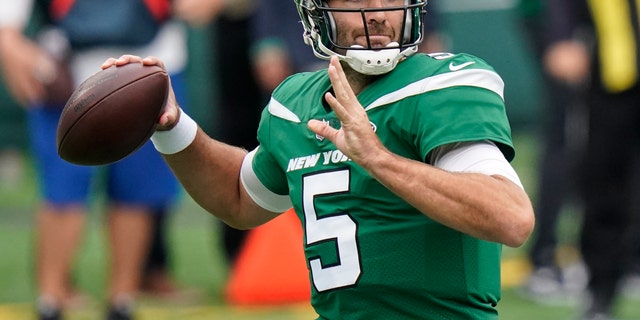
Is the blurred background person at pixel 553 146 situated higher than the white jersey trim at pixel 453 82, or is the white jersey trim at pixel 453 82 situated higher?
the white jersey trim at pixel 453 82

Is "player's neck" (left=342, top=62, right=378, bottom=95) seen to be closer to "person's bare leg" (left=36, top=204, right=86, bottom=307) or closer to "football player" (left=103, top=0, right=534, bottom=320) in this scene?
"football player" (left=103, top=0, right=534, bottom=320)

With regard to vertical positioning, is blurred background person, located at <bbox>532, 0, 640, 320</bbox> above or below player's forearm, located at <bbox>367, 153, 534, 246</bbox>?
below

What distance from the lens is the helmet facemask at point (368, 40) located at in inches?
119

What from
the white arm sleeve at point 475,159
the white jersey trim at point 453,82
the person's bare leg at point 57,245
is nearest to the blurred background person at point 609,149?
the person's bare leg at point 57,245

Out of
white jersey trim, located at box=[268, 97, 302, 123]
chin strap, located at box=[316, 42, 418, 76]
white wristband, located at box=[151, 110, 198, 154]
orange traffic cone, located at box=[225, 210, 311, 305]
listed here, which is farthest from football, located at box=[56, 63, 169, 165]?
orange traffic cone, located at box=[225, 210, 311, 305]

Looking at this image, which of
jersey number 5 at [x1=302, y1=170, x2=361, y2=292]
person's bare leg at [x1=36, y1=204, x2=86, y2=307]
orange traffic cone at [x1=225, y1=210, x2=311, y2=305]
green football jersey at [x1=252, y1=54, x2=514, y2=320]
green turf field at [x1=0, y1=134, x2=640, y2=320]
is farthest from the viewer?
orange traffic cone at [x1=225, y1=210, x2=311, y2=305]

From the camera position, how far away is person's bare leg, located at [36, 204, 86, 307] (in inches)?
216

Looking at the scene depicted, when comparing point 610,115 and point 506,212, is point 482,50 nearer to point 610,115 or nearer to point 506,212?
point 610,115

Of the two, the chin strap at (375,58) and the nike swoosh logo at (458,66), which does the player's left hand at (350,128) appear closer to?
the chin strap at (375,58)

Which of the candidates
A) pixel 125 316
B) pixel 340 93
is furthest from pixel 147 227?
pixel 340 93

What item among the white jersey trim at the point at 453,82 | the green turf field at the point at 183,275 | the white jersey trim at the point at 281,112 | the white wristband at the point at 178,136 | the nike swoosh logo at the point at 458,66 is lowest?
the green turf field at the point at 183,275

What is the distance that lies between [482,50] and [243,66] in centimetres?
459

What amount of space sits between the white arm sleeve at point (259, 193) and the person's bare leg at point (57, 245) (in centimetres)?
219

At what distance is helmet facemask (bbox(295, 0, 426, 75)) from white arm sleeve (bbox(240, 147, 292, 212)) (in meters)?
0.42
